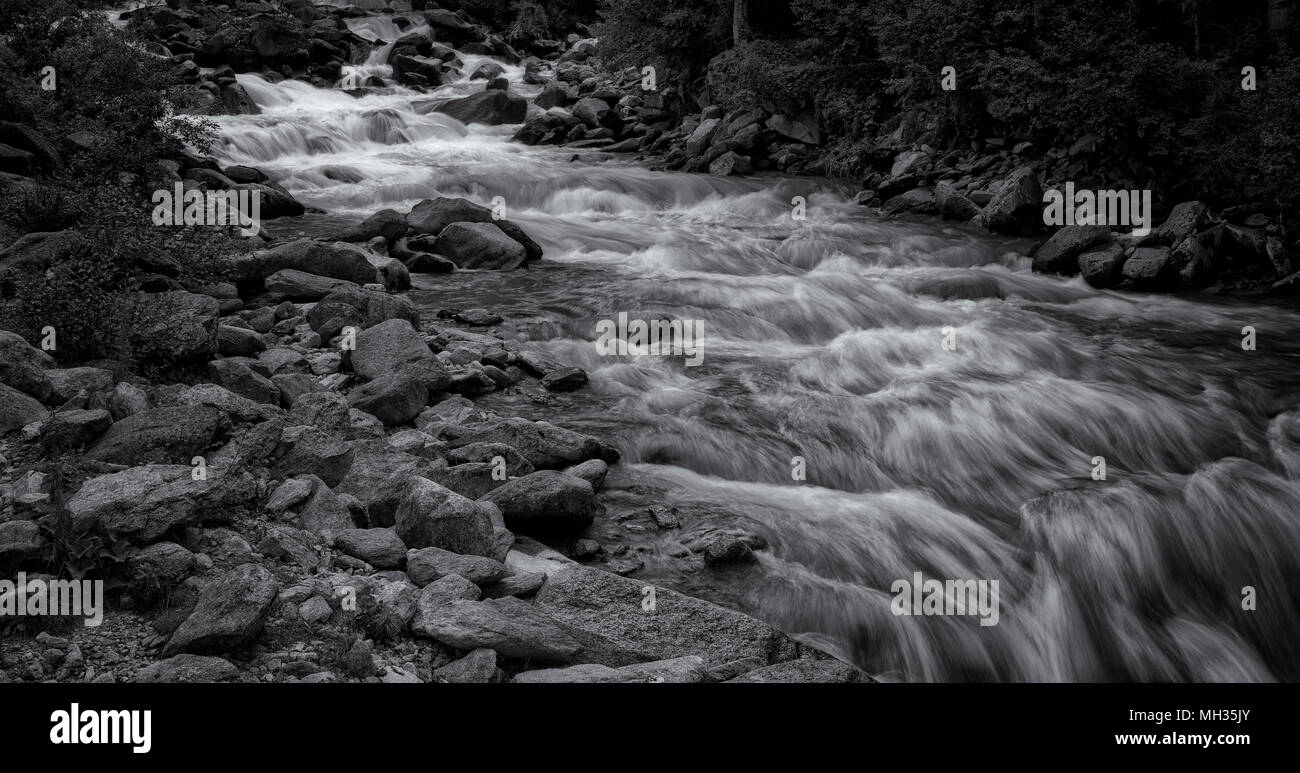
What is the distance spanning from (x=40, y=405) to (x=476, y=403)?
3606 mm

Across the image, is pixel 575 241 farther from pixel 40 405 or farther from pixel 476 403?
pixel 40 405


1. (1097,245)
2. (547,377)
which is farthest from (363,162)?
(1097,245)

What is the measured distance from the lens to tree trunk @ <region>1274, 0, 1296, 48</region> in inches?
648

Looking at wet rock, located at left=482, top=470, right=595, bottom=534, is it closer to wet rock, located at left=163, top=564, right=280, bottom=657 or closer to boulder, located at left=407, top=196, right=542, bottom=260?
wet rock, located at left=163, top=564, right=280, bottom=657

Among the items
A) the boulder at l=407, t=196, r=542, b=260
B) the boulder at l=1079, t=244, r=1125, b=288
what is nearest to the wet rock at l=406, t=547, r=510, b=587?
the boulder at l=407, t=196, r=542, b=260

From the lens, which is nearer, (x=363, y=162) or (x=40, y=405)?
(x=40, y=405)

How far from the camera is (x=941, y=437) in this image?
8922 millimetres

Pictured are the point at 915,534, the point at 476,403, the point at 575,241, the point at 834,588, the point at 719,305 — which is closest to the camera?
the point at 834,588

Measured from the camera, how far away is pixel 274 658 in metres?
4.36

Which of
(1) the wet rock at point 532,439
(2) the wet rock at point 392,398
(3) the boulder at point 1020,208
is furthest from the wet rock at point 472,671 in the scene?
(3) the boulder at point 1020,208

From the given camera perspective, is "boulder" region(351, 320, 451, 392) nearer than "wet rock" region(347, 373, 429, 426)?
No

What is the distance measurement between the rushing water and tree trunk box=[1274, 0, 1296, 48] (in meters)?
6.70
